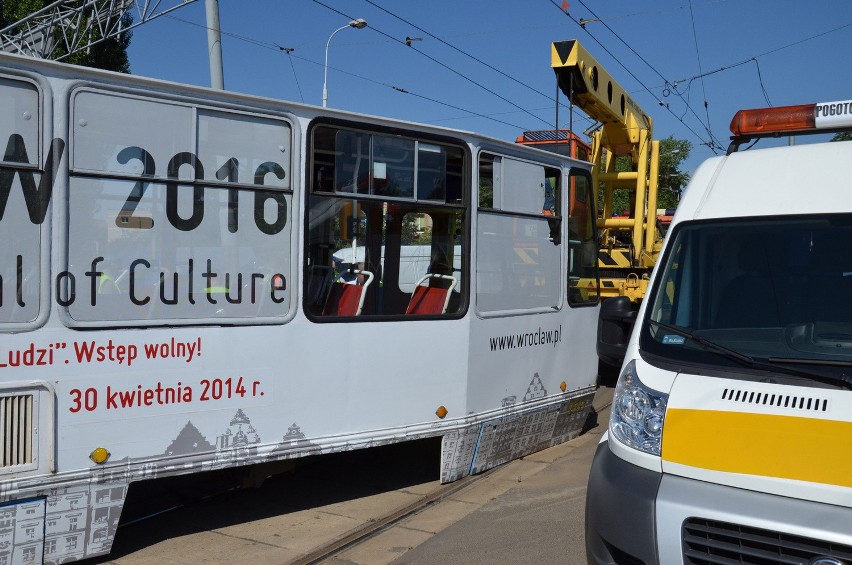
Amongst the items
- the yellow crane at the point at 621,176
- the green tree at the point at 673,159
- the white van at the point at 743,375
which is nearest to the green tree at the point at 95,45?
the yellow crane at the point at 621,176

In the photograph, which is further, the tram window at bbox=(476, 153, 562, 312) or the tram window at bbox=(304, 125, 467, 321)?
the tram window at bbox=(476, 153, 562, 312)

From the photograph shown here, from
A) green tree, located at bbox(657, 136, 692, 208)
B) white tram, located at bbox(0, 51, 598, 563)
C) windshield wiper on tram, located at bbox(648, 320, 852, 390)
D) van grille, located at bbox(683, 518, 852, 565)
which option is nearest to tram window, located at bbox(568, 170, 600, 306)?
white tram, located at bbox(0, 51, 598, 563)

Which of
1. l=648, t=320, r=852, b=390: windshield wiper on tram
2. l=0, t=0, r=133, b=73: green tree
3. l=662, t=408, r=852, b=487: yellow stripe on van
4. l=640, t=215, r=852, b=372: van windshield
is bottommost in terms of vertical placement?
l=662, t=408, r=852, b=487: yellow stripe on van

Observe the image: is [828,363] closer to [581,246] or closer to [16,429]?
[16,429]

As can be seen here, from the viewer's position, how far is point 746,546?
3061 millimetres

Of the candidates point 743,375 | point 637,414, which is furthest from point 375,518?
point 743,375

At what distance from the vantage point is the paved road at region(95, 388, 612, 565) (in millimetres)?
5035

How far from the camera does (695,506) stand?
317 centimetres

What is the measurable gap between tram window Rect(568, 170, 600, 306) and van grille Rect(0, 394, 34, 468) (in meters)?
4.83

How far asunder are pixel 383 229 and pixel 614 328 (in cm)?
215

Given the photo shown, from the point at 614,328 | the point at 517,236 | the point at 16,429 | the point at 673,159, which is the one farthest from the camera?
the point at 673,159

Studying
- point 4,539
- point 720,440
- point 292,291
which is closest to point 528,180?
point 292,291

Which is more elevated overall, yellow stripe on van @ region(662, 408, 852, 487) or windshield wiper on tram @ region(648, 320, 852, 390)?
windshield wiper on tram @ region(648, 320, 852, 390)

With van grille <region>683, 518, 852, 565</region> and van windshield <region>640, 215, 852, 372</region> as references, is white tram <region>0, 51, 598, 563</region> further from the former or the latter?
van grille <region>683, 518, 852, 565</region>
